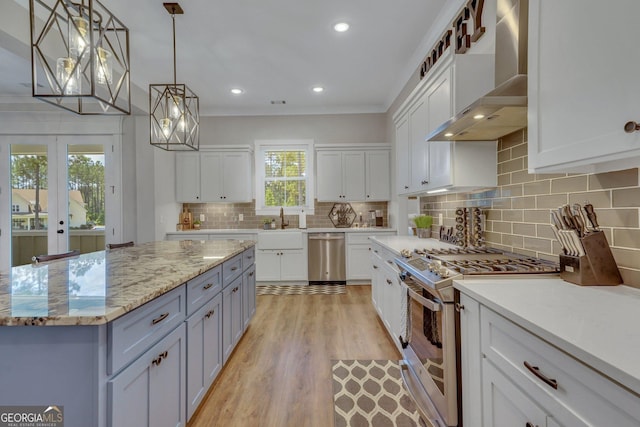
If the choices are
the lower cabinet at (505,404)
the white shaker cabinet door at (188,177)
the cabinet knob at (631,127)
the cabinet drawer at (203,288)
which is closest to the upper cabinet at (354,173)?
the white shaker cabinet door at (188,177)

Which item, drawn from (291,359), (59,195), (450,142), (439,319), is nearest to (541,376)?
(439,319)

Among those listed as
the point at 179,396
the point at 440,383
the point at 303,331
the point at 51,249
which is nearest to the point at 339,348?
the point at 303,331

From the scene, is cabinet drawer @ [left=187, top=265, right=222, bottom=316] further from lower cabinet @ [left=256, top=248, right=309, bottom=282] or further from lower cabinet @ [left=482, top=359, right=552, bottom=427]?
lower cabinet @ [left=256, top=248, right=309, bottom=282]

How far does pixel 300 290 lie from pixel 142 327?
3379mm

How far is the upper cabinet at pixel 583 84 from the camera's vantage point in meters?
0.86

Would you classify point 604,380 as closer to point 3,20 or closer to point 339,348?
point 339,348

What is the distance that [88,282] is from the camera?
1386mm

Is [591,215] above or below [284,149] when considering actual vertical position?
below

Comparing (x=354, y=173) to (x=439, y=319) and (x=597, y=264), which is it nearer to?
(x=439, y=319)

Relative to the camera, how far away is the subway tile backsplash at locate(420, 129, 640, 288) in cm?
119

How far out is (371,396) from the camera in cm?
195

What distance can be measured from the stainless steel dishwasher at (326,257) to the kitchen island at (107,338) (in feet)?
9.30

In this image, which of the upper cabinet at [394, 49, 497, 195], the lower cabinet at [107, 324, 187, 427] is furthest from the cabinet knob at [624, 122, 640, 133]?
the lower cabinet at [107, 324, 187, 427]

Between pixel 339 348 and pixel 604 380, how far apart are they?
2183mm
